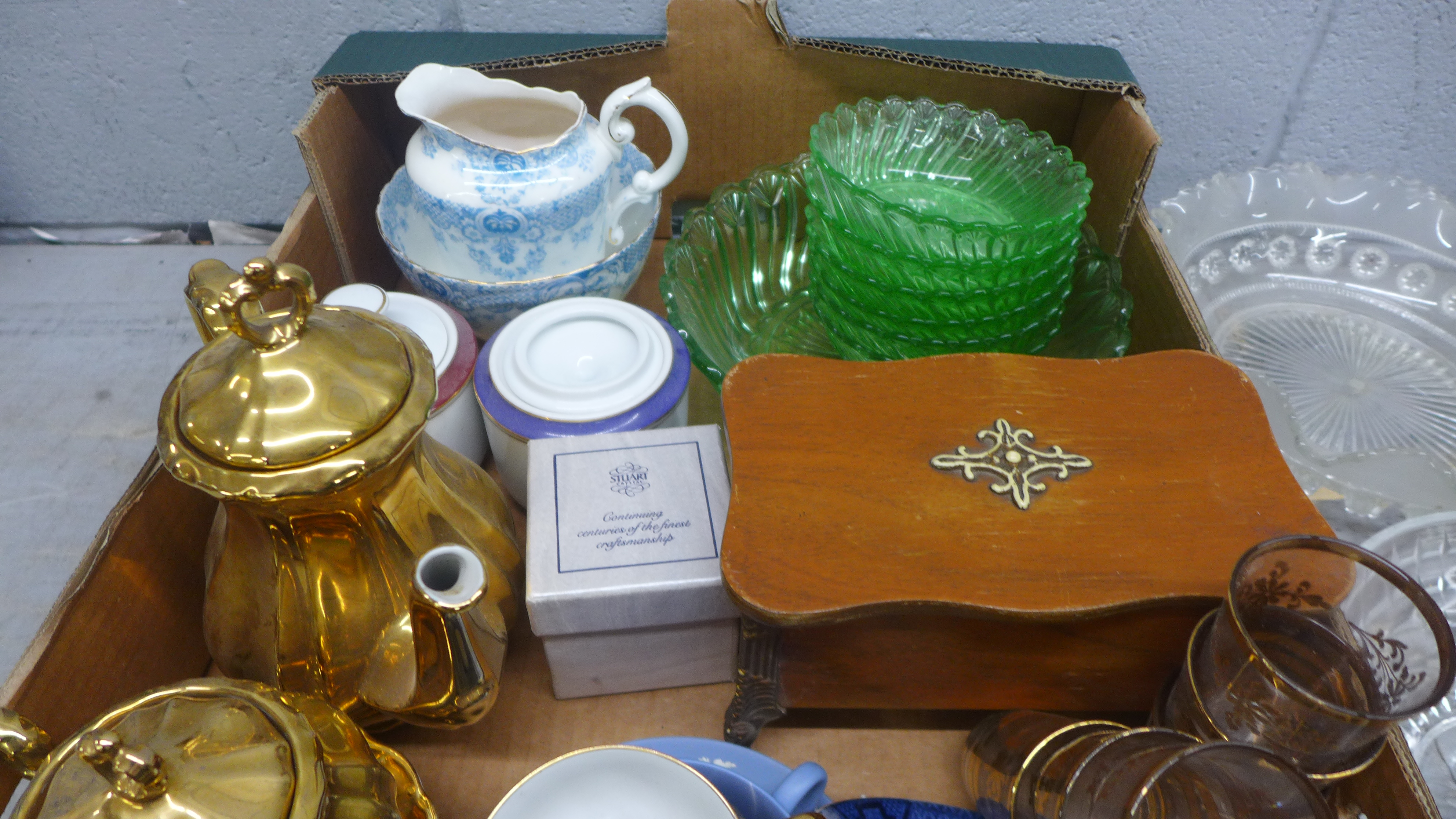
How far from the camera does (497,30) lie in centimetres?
80

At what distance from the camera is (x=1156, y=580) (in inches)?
16.1

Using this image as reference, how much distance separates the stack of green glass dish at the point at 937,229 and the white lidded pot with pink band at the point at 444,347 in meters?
0.24

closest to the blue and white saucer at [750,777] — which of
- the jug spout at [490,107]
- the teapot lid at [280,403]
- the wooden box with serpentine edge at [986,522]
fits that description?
the wooden box with serpentine edge at [986,522]

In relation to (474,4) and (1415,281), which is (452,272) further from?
(1415,281)

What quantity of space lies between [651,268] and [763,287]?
130 millimetres

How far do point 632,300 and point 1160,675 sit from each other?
0.50 m

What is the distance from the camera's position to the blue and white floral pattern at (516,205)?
1.96 ft

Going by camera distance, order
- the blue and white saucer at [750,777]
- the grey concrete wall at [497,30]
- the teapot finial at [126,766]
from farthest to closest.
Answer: the grey concrete wall at [497,30], the blue and white saucer at [750,777], the teapot finial at [126,766]

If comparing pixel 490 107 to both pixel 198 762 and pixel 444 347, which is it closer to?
pixel 444 347

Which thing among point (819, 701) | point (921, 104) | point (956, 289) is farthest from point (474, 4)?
point (819, 701)

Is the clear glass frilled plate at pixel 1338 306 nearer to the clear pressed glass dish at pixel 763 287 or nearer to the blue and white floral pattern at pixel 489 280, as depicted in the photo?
the clear pressed glass dish at pixel 763 287

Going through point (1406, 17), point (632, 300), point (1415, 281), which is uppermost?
point (1406, 17)

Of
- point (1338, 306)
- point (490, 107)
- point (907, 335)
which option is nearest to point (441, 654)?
point (907, 335)

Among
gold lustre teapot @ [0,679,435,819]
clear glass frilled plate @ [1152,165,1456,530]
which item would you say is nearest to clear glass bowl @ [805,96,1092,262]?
clear glass frilled plate @ [1152,165,1456,530]
